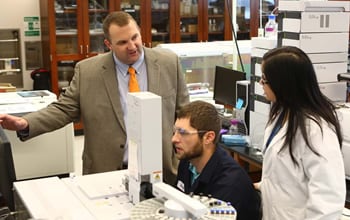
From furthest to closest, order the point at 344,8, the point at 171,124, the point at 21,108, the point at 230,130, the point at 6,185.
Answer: the point at 21,108
the point at 230,130
the point at 344,8
the point at 171,124
the point at 6,185

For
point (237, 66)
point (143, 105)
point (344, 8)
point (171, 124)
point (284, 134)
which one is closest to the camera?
point (143, 105)

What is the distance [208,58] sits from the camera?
4355 mm

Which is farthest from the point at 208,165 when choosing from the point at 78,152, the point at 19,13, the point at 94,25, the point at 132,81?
the point at 19,13

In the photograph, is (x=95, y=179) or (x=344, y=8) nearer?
(x=95, y=179)

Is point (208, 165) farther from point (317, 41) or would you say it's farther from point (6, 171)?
point (317, 41)

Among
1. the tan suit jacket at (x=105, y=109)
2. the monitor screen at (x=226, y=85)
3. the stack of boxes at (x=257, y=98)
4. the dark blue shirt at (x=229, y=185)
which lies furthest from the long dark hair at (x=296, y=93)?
the monitor screen at (x=226, y=85)

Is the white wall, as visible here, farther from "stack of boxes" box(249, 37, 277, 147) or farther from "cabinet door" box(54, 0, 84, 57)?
"stack of boxes" box(249, 37, 277, 147)

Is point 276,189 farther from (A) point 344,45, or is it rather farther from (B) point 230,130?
(B) point 230,130

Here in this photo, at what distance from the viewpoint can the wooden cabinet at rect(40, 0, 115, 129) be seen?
223 inches

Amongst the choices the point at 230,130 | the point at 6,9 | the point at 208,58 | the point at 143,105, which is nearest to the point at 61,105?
A: the point at 143,105

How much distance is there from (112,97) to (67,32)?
381cm

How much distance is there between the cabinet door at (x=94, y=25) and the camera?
5.82m

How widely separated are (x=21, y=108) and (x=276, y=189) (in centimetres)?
258

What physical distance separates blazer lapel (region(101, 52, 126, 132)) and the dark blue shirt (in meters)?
0.59
